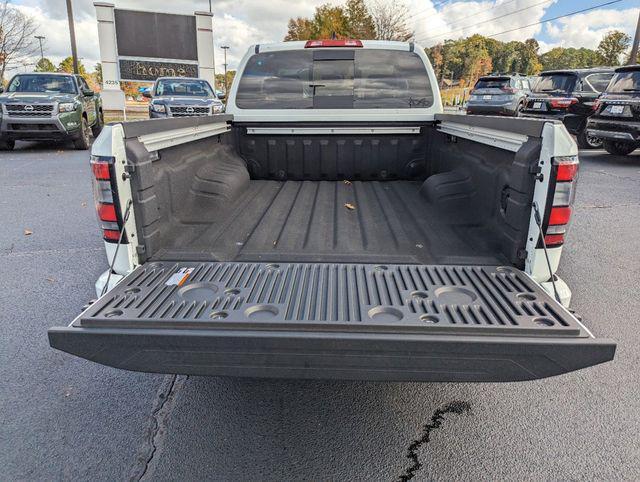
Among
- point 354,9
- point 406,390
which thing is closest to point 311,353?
point 406,390

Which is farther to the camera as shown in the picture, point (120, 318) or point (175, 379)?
point (175, 379)

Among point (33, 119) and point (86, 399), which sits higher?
point (33, 119)

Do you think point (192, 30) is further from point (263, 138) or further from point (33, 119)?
point (263, 138)

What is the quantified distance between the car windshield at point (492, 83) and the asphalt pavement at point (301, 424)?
17.3m

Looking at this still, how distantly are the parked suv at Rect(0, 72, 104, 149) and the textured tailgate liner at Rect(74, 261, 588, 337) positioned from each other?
36.8 feet

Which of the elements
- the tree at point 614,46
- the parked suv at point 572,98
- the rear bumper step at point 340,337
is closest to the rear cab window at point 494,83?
the parked suv at point 572,98

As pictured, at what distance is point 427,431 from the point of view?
2.42 m

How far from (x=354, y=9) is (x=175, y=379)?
3590 cm

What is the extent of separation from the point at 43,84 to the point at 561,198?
46.0 feet

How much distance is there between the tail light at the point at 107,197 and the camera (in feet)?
7.05

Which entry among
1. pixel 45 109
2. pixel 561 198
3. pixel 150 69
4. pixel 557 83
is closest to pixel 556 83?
pixel 557 83

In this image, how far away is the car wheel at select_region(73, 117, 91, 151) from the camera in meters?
12.5

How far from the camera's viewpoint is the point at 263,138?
4.48m

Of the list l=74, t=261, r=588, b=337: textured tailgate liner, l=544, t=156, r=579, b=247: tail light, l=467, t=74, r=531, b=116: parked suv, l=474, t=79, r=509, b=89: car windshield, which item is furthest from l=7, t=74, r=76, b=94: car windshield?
l=474, t=79, r=509, b=89: car windshield
